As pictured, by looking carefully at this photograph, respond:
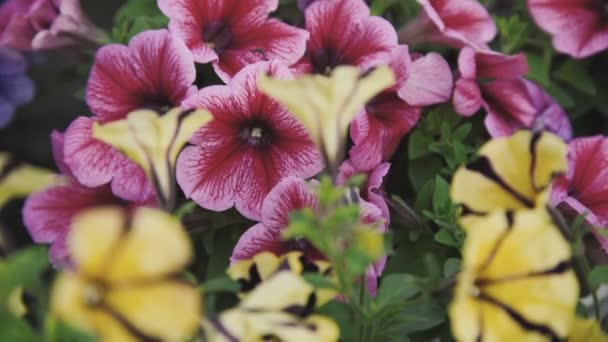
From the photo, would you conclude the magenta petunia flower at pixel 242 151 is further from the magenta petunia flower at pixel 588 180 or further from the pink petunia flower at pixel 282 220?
the magenta petunia flower at pixel 588 180

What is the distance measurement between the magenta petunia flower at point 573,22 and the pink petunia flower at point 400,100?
0.48 feet

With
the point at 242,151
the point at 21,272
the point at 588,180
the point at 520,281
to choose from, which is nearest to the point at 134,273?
the point at 21,272

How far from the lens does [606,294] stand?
743 mm

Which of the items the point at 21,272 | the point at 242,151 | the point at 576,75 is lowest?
the point at 576,75

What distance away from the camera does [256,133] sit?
650mm

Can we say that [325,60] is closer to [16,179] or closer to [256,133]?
[256,133]

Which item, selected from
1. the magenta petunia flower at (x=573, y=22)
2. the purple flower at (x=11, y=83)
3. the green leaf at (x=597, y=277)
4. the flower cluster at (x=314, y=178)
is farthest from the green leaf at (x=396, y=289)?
the purple flower at (x=11, y=83)

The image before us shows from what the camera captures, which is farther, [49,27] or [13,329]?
[49,27]

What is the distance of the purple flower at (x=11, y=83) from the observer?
0.92 metres

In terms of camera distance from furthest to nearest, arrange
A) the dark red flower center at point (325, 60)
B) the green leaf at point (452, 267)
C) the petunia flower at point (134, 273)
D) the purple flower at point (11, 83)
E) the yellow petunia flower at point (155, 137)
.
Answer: the purple flower at point (11, 83) → the dark red flower center at point (325, 60) → the green leaf at point (452, 267) → the yellow petunia flower at point (155, 137) → the petunia flower at point (134, 273)

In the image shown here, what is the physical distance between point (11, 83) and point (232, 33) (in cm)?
37

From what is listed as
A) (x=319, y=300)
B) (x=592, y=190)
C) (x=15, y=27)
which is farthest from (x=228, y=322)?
(x=15, y=27)

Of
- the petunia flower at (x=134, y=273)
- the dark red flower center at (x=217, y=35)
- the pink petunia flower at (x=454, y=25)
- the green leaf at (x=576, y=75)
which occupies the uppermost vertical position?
the petunia flower at (x=134, y=273)

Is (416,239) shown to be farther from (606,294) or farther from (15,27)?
(15,27)
